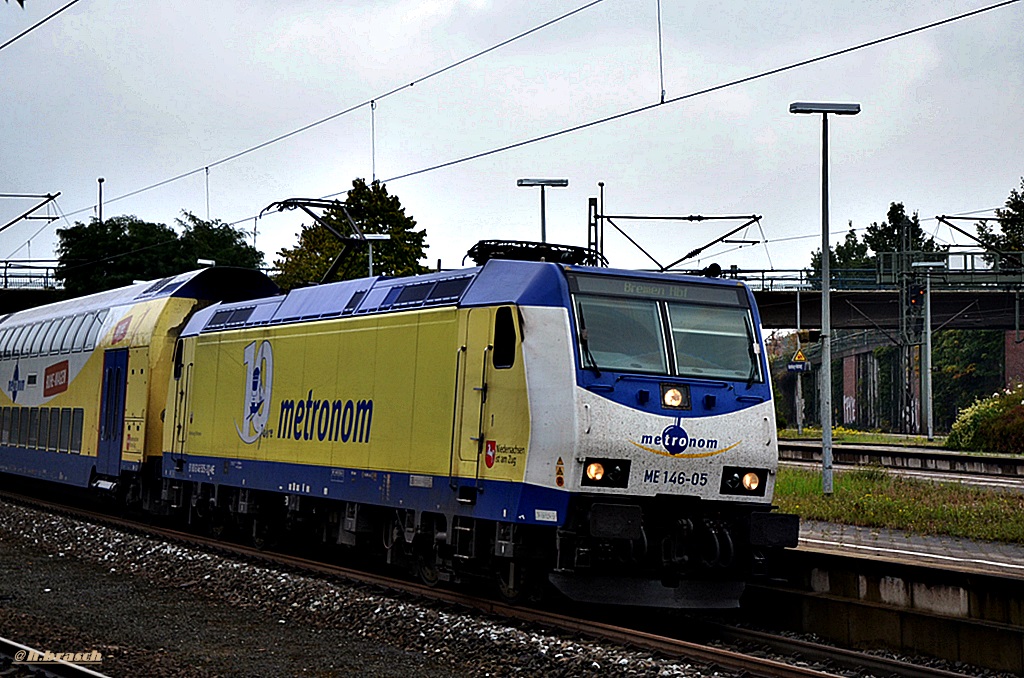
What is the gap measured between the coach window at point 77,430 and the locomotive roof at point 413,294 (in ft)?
18.4

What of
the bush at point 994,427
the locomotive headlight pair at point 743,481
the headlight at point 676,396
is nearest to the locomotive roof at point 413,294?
the headlight at point 676,396

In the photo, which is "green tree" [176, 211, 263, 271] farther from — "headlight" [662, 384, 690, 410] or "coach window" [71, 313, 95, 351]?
"headlight" [662, 384, 690, 410]

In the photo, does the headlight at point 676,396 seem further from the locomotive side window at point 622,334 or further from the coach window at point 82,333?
the coach window at point 82,333

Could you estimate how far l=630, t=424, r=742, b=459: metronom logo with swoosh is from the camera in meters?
12.7

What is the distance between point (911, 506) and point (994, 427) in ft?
70.9

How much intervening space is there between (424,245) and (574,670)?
4327cm

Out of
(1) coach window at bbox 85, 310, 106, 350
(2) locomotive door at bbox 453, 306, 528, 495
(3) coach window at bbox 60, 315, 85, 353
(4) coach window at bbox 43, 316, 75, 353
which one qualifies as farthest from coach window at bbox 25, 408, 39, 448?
(2) locomotive door at bbox 453, 306, 528, 495

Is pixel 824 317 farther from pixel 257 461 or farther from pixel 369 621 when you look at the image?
pixel 369 621

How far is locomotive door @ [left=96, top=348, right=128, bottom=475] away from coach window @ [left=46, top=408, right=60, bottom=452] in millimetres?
2547

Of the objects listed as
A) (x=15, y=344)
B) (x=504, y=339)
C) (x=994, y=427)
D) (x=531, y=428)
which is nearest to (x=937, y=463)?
(x=994, y=427)

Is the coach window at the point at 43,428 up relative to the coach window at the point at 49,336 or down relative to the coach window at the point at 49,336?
down

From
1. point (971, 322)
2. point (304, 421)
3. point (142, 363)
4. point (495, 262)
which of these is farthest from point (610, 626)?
point (971, 322)

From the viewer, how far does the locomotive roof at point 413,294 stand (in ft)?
43.1

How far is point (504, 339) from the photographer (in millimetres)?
13320
